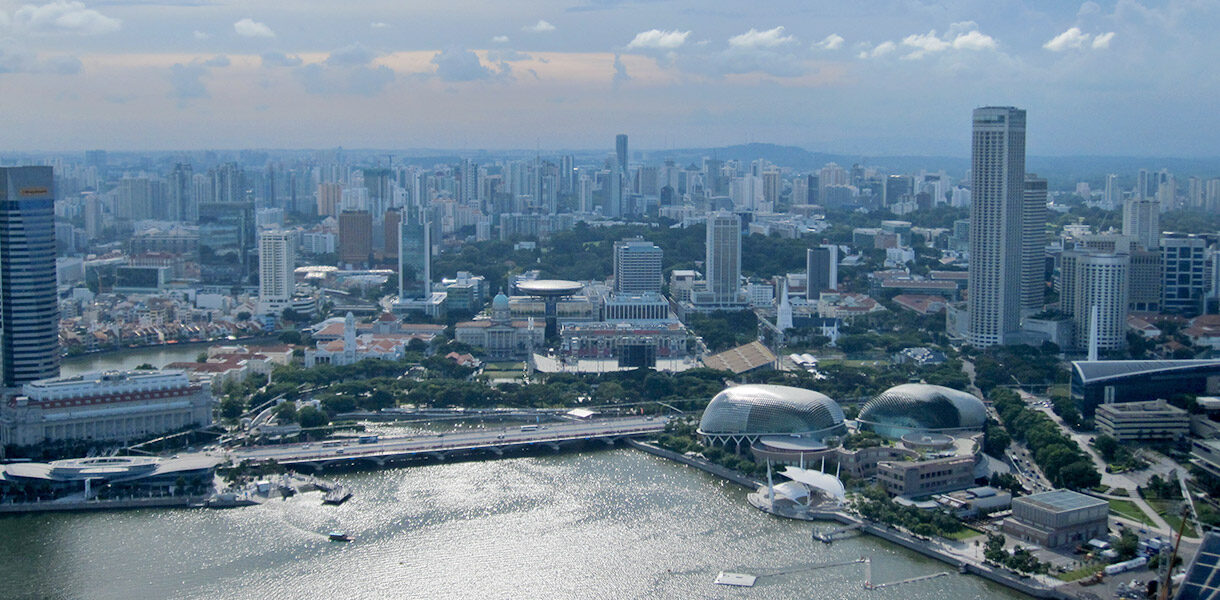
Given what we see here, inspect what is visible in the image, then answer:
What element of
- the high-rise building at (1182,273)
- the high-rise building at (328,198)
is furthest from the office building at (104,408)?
the high-rise building at (328,198)

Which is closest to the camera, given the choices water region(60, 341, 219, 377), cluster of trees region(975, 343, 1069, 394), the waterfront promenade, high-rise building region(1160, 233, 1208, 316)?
the waterfront promenade

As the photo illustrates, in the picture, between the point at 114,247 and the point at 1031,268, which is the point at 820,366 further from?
the point at 114,247

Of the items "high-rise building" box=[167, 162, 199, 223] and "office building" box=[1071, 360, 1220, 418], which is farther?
"high-rise building" box=[167, 162, 199, 223]

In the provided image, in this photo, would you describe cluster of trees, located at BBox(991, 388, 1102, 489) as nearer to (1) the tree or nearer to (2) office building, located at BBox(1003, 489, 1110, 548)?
(2) office building, located at BBox(1003, 489, 1110, 548)

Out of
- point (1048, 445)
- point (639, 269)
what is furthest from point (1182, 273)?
point (1048, 445)

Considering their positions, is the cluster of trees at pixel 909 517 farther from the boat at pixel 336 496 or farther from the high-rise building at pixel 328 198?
the high-rise building at pixel 328 198

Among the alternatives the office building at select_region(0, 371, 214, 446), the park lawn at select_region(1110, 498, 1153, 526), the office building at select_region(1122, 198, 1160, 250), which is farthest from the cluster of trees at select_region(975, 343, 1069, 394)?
the office building at select_region(0, 371, 214, 446)
